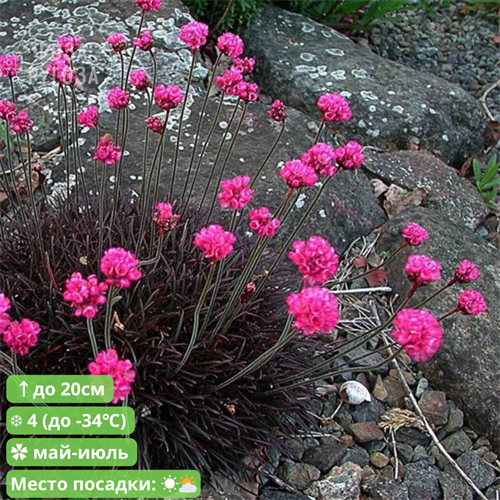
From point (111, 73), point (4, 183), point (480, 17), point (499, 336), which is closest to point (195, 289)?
point (4, 183)

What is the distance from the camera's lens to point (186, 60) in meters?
4.00

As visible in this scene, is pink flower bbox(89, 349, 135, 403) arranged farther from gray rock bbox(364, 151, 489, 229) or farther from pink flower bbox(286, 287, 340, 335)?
gray rock bbox(364, 151, 489, 229)

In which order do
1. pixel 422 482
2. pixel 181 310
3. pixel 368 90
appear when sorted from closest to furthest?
1. pixel 181 310
2. pixel 422 482
3. pixel 368 90

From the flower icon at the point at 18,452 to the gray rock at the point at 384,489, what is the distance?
3.69ft

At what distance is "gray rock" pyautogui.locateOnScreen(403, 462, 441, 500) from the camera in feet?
7.84

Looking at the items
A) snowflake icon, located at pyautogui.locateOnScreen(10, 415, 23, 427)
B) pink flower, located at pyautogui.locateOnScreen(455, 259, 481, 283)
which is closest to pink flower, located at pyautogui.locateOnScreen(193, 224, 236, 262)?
pink flower, located at pyautogui.locateOnScreen(455, 259, 481, 283)

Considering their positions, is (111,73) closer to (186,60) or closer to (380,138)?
(186,60)

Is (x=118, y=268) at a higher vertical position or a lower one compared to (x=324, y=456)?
higher

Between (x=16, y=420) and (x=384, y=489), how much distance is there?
1.21 m

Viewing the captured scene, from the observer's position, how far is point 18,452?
201 centimetres

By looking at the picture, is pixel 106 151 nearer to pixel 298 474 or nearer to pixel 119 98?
pixel 119 98

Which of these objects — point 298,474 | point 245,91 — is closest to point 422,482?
point 298,474

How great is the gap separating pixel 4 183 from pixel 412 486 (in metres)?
1.82

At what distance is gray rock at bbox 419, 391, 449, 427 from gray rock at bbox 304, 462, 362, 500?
1.53 ft
